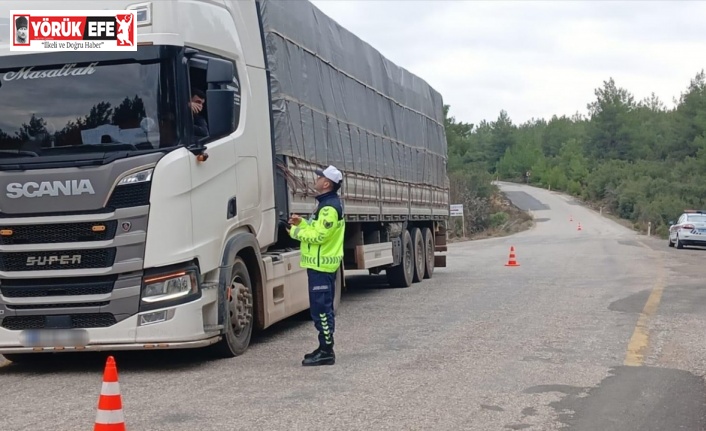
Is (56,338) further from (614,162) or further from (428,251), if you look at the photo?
(614,162)

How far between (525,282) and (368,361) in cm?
966

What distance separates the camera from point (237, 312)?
8914 mm

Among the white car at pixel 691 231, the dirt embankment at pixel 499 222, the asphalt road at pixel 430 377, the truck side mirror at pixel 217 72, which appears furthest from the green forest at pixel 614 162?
the truck side mirror at pixel 217 72

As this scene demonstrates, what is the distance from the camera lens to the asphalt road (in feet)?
20.8

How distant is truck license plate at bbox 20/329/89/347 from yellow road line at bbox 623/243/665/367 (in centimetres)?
492

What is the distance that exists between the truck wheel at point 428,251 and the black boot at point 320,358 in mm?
10459

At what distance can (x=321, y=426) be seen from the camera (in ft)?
19.8

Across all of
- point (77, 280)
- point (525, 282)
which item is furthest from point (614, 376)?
point (525, 282)

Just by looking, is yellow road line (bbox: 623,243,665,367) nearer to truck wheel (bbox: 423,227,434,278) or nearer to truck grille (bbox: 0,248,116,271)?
truck wheel (bbox: 423,227,434,278)

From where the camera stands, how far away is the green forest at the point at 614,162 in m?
73.4

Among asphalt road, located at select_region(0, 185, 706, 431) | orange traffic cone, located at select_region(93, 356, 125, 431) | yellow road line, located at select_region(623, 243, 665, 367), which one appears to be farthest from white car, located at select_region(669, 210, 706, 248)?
orange traffic cone, located at select_region(93, 356, 125, 431)

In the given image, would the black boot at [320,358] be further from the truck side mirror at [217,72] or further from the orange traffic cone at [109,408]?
the orange traffic cone at [109,408]

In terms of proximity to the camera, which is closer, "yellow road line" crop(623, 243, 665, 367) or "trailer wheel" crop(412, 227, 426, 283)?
"yellow road line" crop(623, 243, 665, 367)

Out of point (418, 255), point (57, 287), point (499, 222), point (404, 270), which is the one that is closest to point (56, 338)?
A: point (57, 287)
